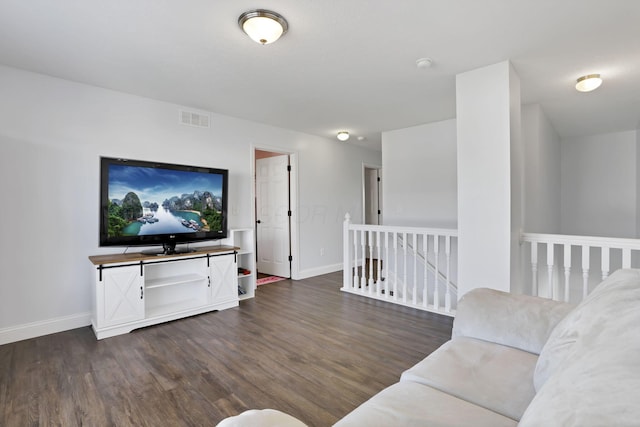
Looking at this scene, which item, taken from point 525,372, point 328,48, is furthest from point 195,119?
point 525,372

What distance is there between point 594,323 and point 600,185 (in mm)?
6039

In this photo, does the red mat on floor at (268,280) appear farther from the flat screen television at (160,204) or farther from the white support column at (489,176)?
the white support column at (489,176)

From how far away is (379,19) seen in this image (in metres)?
2.13

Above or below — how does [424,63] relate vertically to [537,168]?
above

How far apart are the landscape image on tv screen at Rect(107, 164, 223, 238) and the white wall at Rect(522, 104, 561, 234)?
3.84 metres

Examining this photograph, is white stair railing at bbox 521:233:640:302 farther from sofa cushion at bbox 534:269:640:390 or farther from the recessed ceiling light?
the recessed ceiling light

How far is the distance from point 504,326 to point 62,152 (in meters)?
4.01

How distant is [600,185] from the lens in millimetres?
5367

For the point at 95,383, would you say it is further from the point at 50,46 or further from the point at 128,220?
the point at 50,46

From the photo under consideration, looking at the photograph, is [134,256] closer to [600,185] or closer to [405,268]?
[405,268]

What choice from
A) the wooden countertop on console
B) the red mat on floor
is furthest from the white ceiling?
the red mat on floor

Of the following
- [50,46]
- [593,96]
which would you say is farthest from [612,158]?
[50,46]

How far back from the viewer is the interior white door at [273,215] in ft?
17.3

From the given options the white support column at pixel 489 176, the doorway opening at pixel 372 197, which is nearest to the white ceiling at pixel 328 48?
the white support column at pixel 489 176
